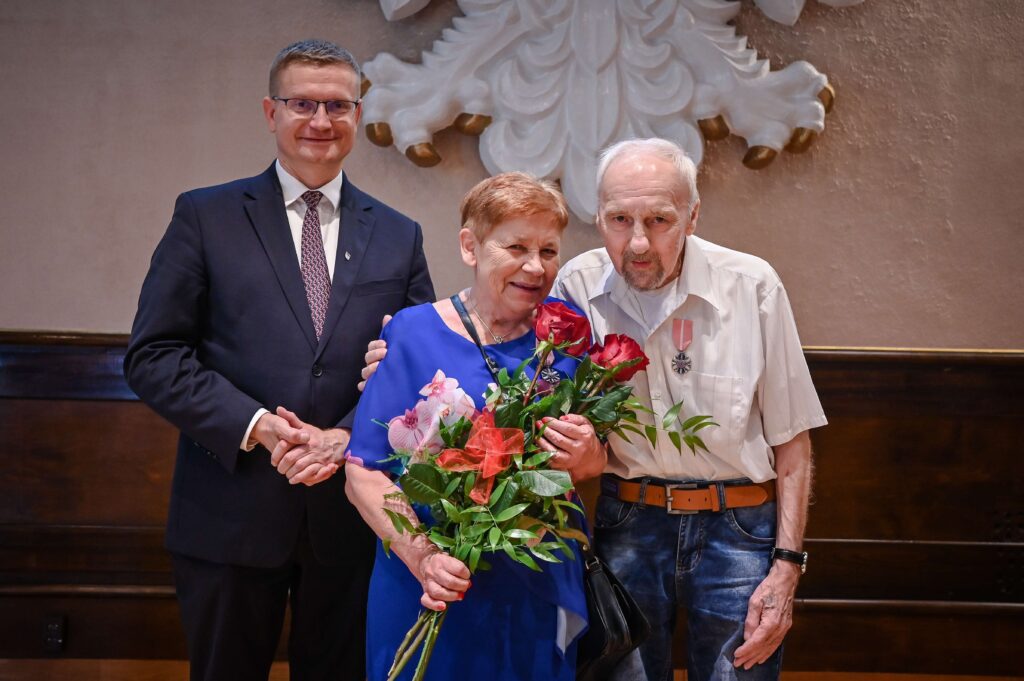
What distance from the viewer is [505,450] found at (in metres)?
1.66

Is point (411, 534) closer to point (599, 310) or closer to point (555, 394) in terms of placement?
point (555, 394)

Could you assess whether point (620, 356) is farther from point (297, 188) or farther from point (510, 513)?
point (297, 188)

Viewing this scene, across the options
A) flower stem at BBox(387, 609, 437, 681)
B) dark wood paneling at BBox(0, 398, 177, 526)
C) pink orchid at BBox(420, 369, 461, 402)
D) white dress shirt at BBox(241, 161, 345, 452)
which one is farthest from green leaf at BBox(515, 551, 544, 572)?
dark wood paneling at BBox(0, 398, 177, 526)

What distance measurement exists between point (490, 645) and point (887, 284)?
2328mm

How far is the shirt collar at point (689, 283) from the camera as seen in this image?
80.8 inches

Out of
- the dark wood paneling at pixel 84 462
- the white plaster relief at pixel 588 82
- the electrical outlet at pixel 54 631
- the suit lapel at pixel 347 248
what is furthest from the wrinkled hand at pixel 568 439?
the electrical outlet at pixel 54 631

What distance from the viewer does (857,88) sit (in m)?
3.40

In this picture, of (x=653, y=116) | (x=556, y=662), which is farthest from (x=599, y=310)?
(x=653, y=116)

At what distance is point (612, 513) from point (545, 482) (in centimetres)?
51

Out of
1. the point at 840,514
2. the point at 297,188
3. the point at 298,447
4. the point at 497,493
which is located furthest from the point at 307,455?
the point at 840,514

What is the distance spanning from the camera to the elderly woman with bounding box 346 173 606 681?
A: 183cm

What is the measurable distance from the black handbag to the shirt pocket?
0.37m

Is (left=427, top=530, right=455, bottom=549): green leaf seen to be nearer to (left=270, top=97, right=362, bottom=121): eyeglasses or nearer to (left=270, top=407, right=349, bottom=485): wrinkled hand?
(left=270, top=407, right=349, bottom=485): wrinkled hand

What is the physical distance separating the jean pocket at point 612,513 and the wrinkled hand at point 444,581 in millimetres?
498
